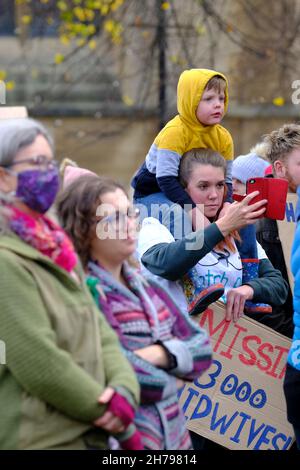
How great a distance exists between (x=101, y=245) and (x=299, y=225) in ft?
3.78

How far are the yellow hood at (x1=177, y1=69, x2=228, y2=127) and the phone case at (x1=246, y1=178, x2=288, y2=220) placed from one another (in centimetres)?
65

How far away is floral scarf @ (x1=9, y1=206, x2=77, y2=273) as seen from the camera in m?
2.88

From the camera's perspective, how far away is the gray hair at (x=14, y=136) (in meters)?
2.96

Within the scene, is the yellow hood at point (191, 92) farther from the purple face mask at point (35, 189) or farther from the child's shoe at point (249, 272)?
the purple face mask at point (35, 189)

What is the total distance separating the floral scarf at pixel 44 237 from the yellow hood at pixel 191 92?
1844 mm

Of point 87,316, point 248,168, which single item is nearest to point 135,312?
point 87,316

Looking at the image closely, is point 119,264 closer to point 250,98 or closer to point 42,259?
point 42,259

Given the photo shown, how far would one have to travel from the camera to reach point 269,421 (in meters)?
4.68

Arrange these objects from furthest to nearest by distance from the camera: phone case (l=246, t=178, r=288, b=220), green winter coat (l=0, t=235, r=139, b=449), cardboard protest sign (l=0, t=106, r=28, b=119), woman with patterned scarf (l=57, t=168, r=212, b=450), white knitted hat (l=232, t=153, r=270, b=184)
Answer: white knitted hat (l=232, t=153, r=270, b=184) → phone case (l=246, t=178, r=288, b=220) → cardboard protest sign (l=0, t=106, r=28, b=119) → woman with patterned scarf (l=57, t=168, r=212, b=450) → green winter coat (l=0, t=235, r=139, b=449)

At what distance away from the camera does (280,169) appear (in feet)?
16.0

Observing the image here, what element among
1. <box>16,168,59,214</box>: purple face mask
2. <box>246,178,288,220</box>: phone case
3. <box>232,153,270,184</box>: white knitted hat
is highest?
<box>16,168,59,214</box>: purple face mask

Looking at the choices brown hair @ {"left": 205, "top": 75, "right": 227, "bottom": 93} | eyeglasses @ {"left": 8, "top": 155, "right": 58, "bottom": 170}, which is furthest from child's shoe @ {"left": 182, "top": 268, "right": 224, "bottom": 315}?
eyeglasses @ {"left": 8, "top": 155, "right": 58, "bottom": 170}

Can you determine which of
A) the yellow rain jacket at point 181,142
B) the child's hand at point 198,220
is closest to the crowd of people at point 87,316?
the child's hand at point 198,220

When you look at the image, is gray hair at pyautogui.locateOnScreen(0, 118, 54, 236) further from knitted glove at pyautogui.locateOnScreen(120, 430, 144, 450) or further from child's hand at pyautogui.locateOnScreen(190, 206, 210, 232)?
child's hand at pyautogui.locateOnScreen(190, 206, 210, 232)
